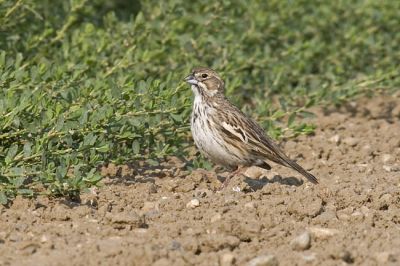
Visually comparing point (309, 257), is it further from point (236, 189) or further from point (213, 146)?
point (213, 146)

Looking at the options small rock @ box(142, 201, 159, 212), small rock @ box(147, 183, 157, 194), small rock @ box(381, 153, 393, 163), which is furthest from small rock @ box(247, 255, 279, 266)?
small rock @ box(381, 153, 393, 163)

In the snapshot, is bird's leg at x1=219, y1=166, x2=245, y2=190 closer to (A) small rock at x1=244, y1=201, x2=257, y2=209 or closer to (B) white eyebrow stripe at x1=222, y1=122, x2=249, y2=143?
(B) white eyebrow stripe at x1=222, y1=122, x2=249, y2=143

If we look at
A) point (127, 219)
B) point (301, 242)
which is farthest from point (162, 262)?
point (301, 242)

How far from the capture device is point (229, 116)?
9.01m

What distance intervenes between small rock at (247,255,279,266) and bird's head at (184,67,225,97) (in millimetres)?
3177

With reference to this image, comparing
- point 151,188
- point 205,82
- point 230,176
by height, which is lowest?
point 230,176

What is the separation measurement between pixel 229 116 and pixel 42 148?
2209mm

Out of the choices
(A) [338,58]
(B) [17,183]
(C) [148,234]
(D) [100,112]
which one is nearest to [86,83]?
(D) [100,112]

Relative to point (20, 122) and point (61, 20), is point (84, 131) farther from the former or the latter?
point (61, 20)

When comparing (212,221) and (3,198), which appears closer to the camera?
(212,221)

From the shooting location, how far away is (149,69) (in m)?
10.4

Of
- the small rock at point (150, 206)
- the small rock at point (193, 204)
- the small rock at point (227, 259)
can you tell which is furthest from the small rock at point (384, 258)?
the small rock at point (150, 206)

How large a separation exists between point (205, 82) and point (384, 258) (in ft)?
11.6

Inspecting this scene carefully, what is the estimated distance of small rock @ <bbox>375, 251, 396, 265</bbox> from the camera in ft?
20.7
